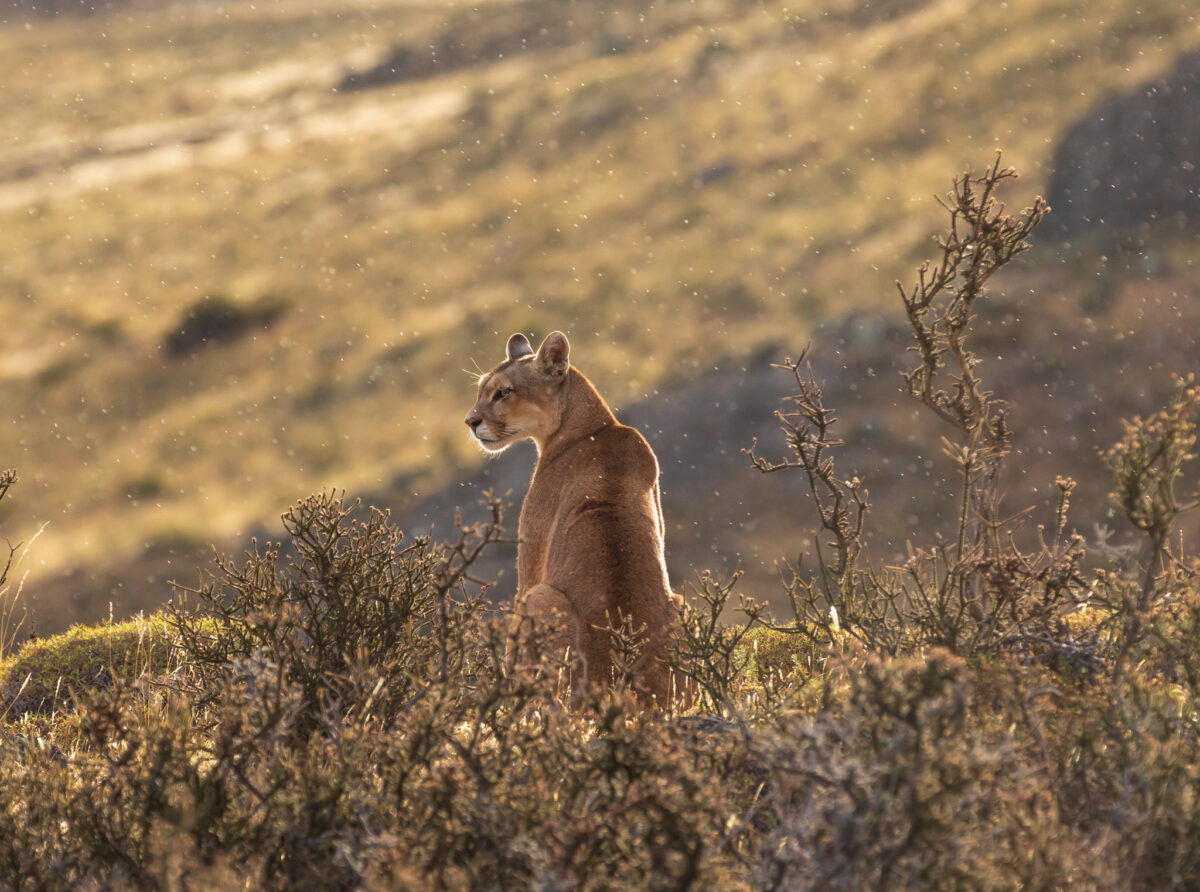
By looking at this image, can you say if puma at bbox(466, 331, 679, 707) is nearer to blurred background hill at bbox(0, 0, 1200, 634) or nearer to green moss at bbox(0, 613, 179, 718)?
blurred background hill at bbox(0, 0, 1200, 634)

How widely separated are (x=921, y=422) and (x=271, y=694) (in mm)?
23681

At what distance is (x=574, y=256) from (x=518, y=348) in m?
35.5

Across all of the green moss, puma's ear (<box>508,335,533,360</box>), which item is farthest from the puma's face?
the green moss

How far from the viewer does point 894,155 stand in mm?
43719

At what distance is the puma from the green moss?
276 cm

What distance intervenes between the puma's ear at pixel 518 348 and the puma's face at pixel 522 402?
1.29 feet

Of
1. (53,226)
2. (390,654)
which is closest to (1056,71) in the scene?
(53,226)

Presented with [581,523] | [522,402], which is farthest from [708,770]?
[522,402]

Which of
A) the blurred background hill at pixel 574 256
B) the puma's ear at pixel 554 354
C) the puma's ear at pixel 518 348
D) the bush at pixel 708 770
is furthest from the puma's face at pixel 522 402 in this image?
the blurred background hill at pixel 574 256

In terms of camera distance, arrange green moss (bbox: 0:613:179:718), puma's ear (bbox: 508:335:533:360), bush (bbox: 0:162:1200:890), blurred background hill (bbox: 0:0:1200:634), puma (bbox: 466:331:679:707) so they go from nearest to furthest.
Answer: bush (bbox: 0:162:1200:890) → puma (bbox: 466:331:679:707) → green moss (bbox: 0:613:179:718) → puma's ear (bbox: 508:335:533:360) → blurred background hill (bbox: 0:0:1200:634)

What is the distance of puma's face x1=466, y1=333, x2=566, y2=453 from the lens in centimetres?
775

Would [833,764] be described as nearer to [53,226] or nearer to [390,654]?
[390,654]

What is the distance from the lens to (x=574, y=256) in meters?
43.4

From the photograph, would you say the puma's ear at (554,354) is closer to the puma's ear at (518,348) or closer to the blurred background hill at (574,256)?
the puma's ear at (518,348)
